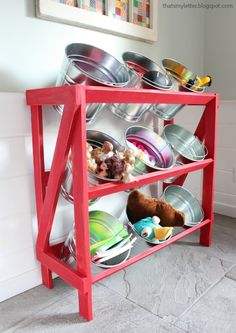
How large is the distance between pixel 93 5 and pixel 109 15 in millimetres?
92

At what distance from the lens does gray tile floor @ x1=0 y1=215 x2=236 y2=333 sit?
3.04 feet

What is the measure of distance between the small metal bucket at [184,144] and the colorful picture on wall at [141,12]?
1.73 feet

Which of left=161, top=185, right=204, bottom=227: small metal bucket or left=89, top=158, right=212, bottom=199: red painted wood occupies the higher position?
left=89, top=158, right=212, bottom=199: red painted wood

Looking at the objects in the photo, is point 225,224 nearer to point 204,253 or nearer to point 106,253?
point 204,253

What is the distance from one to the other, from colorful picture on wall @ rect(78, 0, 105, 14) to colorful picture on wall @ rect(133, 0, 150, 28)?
208mm

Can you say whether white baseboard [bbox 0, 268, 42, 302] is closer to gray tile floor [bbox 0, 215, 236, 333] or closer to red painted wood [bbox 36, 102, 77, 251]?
gray tile floor [bbox 0, 215, 236, 333]

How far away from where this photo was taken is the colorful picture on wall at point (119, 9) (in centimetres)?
134

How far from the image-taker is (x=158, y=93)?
1.10 meters

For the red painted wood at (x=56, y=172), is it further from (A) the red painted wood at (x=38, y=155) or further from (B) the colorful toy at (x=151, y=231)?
(B) the colorful toy at (x=151, y=231)

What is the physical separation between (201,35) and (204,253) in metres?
1.36

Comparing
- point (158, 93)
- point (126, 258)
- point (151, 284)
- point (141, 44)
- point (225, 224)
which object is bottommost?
point (225, 224)

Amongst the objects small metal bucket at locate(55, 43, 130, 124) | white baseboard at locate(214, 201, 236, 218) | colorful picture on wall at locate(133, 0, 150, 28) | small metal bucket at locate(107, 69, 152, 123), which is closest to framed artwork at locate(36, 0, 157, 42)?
colorful picture on wall at locate(133, 0, 150, 28)

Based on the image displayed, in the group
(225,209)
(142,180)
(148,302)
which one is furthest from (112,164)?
(225,209)

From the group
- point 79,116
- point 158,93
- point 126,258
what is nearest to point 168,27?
point 158,93
